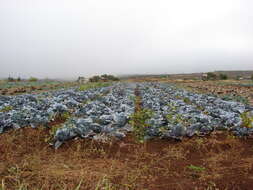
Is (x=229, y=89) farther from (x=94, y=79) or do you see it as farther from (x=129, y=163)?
(x=94, y=79)

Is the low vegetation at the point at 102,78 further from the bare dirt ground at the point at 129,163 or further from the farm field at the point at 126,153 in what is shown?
the bare dirt ground at the point at 129,163

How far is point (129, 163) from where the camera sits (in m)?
4.26

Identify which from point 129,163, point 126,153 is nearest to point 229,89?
point 126,153

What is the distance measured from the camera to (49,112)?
23.1ft

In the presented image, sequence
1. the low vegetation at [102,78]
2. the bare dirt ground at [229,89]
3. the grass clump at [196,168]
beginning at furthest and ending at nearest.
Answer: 1. the low vegetation at [102,78]
2. the bare dirt ground at [229,89]
3. the grass clump at [196,168]

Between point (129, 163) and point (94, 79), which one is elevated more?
point (94, 79)

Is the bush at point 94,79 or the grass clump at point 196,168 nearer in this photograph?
the grass clump at point 196,168

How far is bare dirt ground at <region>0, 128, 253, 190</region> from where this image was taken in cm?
350

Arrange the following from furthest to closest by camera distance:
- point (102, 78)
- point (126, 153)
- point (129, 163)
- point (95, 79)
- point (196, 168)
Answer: point (102, 78)
point (95, 79)
point (126, 153)
point (129, 163)
point (196, 168)

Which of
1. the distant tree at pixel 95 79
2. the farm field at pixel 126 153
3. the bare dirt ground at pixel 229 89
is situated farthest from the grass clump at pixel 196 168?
the distant tree at pixel 95 79

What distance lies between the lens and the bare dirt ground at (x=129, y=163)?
3.50 metres

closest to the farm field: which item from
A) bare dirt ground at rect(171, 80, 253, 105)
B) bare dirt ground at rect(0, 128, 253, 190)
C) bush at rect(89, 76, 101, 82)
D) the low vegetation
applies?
bare dirt ground at rect(0, 128, 253, 190)

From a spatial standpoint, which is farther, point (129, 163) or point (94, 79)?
point (94, 79)

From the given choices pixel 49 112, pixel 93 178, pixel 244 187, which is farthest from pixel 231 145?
pixel 49 112
